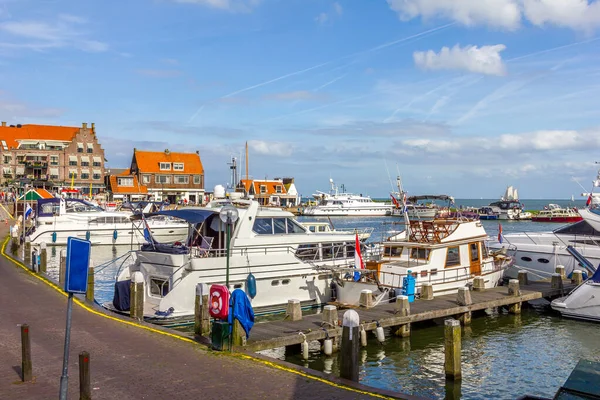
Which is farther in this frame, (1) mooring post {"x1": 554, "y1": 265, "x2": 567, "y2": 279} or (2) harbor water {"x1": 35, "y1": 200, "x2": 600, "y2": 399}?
(1) mooring post {"x1": 554, "y1": 265, "x2": 567, "y2": 279}

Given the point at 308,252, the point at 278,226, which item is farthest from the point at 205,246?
the point at 308,252

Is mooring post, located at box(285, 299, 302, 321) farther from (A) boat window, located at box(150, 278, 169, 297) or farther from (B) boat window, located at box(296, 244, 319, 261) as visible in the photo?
(B) boat window, located at box(296, 244, 319, 261)

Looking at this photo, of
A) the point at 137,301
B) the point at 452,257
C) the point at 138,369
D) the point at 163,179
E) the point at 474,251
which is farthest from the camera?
the point at 163,179

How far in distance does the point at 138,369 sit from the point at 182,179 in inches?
3306

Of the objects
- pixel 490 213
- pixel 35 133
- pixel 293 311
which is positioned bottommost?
pixel 293 311

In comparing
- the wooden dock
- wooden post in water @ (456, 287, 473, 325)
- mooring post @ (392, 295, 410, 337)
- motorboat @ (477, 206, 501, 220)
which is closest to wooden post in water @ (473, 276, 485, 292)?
the wooden dock

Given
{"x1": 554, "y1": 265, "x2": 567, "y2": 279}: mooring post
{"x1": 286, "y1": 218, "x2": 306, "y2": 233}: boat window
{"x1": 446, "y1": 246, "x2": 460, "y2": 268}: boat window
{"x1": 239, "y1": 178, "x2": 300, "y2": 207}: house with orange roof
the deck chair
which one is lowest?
{"x1": 554, "y1": 265, "x2": 567, "y2": 279}: mooring post

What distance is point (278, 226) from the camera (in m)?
23.5

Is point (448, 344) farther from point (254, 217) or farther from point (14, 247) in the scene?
point (14, 247)

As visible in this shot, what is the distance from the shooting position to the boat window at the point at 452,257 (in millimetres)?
23172

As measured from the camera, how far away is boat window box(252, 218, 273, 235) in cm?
2271

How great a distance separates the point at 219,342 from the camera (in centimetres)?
1268

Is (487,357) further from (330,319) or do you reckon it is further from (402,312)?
(330,319)

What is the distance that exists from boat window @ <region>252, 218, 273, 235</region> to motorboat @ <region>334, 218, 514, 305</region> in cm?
344
